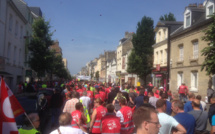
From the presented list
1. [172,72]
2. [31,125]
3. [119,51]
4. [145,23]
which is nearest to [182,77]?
[172,72]

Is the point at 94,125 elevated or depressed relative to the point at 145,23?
depressed

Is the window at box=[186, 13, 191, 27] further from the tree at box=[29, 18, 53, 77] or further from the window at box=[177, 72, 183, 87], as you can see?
the tree at box=[29, 18, 53, 77]

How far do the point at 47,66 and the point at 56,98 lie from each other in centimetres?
2109

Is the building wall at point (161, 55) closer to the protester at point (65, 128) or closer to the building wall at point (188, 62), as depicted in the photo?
the building wall at point (188, 62)

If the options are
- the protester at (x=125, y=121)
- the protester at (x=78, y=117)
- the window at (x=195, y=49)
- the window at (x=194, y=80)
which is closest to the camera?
the protester at (x=78, y=117)

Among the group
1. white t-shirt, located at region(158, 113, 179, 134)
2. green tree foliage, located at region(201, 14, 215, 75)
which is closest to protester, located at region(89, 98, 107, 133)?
white t-shirt, located at region(158, 113, 179, 134)

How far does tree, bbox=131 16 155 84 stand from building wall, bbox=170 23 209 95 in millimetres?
9280

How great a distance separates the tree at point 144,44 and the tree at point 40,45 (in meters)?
13.8

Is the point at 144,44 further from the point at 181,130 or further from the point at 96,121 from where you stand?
the point at 181,130

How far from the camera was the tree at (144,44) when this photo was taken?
3539 cm

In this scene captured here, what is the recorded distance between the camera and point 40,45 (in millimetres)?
28969

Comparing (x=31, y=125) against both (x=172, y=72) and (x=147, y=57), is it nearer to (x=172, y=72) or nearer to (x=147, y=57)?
(x=172, y=72)

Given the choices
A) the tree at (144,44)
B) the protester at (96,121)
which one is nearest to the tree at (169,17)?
the tree at (144,44)

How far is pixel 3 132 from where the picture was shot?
2.81 m
